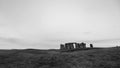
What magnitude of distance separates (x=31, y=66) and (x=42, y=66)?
4.17 feet

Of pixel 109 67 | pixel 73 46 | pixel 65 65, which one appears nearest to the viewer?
pixel 109 67

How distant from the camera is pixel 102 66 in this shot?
1102 centimetres

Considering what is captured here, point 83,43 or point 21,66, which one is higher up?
point 83,43


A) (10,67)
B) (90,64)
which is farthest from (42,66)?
(90,64)

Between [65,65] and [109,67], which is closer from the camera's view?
[109,67]

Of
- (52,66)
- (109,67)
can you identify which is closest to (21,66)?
(52,66)

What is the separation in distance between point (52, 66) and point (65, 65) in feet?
5.02

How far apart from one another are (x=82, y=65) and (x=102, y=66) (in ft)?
7.22

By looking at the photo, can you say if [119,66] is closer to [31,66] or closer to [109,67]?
[109,67]

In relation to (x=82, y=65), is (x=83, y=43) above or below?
above

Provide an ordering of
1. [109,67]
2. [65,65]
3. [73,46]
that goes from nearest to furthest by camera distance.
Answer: [109,67] < [65,65] < [73,46]

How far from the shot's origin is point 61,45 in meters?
29.3

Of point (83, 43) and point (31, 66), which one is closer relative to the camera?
point (31, 66)

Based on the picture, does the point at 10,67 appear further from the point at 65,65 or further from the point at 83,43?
the point at 83,43
